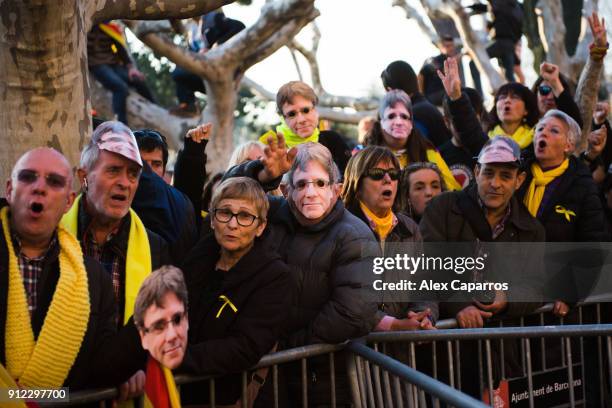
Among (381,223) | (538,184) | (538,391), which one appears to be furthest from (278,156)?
(538,184)

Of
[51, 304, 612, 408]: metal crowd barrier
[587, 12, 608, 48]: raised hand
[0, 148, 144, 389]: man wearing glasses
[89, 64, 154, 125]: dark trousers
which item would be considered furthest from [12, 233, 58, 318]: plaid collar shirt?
[89, 64, 154, 125]: dark trousers

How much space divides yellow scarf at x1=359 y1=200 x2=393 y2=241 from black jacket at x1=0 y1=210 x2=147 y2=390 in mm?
1910

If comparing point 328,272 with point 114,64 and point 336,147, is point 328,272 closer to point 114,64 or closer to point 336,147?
point 336,147

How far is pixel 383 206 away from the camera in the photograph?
5168mm

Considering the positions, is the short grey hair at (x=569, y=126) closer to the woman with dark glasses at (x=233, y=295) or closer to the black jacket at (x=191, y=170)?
the black jacket at (x=191, y=170)

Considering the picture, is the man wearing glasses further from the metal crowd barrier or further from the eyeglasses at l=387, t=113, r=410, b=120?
the eyeglasses at l=387, t=113, r=410, b=120

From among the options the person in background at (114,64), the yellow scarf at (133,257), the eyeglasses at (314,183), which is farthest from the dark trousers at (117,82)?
the yellow scarf at (133,257)

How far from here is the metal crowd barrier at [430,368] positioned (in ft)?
12.2

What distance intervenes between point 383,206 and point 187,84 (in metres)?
7.68

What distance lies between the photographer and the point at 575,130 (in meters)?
6.32

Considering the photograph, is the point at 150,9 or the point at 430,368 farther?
the point at 150,9

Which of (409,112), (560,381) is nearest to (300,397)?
(560,381)

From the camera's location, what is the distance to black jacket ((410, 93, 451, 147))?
7555mm

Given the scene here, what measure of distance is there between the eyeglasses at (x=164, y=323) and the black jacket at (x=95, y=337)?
15 centimetres
